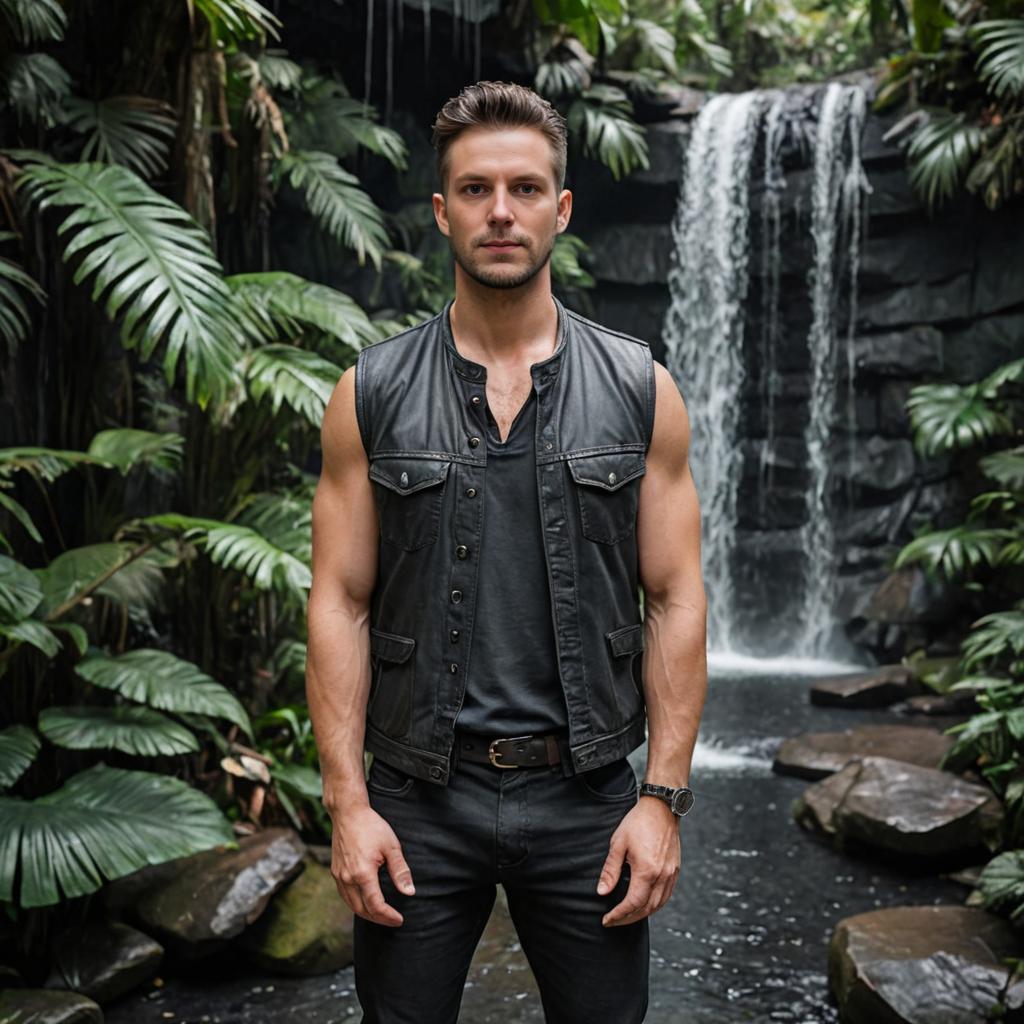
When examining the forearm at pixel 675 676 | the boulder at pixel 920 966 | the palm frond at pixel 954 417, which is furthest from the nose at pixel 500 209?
the palm frond at pixel 954 417

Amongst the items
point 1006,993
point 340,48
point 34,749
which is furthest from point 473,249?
point 340,48

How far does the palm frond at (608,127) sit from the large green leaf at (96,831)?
313 inches

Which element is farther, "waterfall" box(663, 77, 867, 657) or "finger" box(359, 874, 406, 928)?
"waterfall" box(663, 77, 867, 657)

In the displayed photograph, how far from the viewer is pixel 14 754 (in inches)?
140

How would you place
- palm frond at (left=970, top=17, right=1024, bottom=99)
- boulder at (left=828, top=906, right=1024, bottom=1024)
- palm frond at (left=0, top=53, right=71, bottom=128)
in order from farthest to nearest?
palm frond at (left=970, top=17, right=1024, bottom=99), palm frond at (left=0, top=53, right=71, bottom=128), boulder at (left=828, top=906, right=1024, bottom=1024)

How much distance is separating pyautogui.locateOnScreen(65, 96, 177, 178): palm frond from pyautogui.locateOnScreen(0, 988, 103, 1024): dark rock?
2.90 meters

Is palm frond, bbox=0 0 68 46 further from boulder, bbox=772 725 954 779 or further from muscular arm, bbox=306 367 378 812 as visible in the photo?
boulder, bbox=772 725 954 779

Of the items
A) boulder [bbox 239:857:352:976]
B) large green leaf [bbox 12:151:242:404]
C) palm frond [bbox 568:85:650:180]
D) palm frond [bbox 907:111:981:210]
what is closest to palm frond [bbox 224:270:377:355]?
large green leaf [bbox 12:151:242:404]

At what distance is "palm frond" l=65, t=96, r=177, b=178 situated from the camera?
456 cm

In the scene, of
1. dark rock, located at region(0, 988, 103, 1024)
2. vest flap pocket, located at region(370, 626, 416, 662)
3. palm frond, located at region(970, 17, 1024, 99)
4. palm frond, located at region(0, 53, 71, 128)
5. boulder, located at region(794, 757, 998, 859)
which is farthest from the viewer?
palm frond, located at region(970, 17, 1024, 99)

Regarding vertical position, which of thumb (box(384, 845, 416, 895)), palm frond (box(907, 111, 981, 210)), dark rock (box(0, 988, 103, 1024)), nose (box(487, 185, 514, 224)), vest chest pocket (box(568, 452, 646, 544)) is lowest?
dark rock (box(0, 988, 103, 1024))

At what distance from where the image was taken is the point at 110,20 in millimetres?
4766

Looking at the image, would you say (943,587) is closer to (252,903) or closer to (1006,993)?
(1006,993)

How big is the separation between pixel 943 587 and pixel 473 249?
28.5ft
